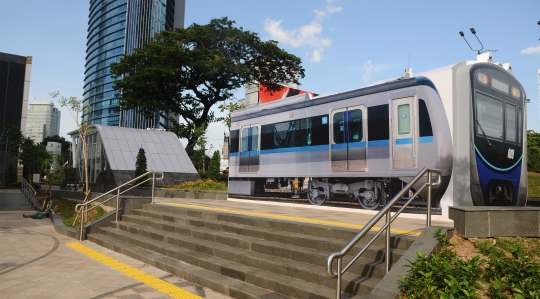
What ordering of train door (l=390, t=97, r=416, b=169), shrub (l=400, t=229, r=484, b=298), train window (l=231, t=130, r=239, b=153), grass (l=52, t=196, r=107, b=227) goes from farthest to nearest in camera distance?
A: train window (l=231, t=130, r=239, b=153) < grass (l=52, t=196, r=107, b=227) < train door (l=390, t=97, r=416, b=169) < shrub (l=400, t=229, r=484, b=298)

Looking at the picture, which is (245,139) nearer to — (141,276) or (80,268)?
(80,268)

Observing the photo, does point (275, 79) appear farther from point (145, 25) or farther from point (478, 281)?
point (145, 25)

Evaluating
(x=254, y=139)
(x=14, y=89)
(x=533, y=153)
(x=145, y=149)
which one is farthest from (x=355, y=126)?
(x=14, y=89)

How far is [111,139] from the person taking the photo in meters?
28.6

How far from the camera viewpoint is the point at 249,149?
47.0ft

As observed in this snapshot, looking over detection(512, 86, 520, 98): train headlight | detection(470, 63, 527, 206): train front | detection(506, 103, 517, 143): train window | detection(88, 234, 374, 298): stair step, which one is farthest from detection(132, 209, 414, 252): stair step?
detection(512, 86, 520, 98): train headlight

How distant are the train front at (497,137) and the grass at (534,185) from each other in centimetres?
1313

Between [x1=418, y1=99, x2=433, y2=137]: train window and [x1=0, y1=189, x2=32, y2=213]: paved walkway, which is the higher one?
[x1=418, y1=99, x2=433, y2=137]: train window

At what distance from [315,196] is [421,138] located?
12.3ft

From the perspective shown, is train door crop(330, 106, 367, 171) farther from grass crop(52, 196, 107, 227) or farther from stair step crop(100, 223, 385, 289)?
grass crop(52, 196, 107, 227)

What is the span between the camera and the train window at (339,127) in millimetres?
11111

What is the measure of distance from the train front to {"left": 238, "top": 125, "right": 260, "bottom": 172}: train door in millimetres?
6921

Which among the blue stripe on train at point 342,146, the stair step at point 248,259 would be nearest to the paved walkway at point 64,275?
the stair step at point 248,259

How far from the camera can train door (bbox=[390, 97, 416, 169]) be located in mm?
9523
